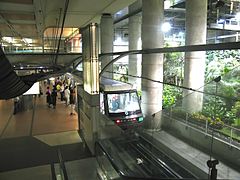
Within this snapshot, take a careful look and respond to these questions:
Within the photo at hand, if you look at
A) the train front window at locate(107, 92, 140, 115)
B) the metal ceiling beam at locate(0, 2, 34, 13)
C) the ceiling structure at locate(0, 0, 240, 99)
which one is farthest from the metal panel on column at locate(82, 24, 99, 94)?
the metal ceiling beam at locate(0, 2, 34, 13)

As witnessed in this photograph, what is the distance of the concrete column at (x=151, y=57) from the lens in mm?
9641

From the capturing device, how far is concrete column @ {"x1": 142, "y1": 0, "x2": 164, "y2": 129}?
31.6ft

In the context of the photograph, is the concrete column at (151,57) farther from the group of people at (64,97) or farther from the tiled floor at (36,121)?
→ the group of people at (64,97)

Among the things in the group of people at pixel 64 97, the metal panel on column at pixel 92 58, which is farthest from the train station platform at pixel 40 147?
the metal panel on column at pixel 92 58

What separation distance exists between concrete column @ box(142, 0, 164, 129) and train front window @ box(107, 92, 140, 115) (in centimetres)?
80

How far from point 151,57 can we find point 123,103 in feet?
8.05

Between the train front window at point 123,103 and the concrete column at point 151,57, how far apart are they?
2.62ft

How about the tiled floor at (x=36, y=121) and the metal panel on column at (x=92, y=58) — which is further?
the tiled floor at (x=36, y=121)

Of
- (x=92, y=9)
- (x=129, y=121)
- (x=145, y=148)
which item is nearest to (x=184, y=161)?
(x=145, y=148)

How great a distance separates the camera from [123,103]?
9133 millimetres

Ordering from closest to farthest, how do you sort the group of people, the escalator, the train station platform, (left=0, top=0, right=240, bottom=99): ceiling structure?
(left=0, top=0, right=240, bottom=99): ceiling structure
the escalator
the train station platform
the group of people

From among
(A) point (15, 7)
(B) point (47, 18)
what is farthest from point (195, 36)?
(A) point (15, 7)

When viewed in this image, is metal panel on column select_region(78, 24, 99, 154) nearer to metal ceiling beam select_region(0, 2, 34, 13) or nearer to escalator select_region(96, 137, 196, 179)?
escalator select_region(96, 137, 196, 179)

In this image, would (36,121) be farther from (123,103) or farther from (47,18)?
(47,18)
